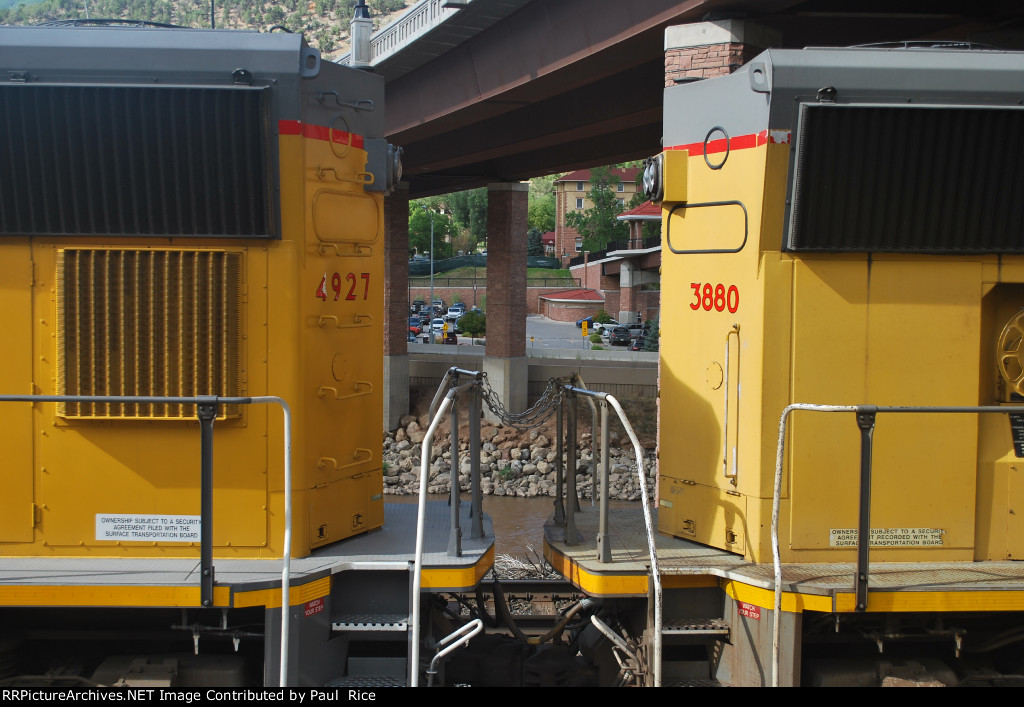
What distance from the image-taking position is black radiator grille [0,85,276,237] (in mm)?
5164

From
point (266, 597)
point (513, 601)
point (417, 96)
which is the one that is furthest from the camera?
point (417, 96)

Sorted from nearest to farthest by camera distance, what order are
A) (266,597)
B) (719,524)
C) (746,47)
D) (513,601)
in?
(266,597) < (719,524) < (513,601) < (746,47)

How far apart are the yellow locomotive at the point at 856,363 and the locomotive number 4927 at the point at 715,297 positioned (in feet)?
0.06

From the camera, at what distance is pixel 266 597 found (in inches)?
195

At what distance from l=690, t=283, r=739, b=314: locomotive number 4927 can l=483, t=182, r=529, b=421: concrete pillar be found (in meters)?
22.9

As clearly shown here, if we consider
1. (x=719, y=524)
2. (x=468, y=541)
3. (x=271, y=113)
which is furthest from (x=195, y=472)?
(x=719, y=524)

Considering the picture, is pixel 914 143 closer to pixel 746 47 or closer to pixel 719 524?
pixel 719 524

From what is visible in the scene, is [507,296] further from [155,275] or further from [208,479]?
[208,479]

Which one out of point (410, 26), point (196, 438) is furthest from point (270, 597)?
point (410, 26)

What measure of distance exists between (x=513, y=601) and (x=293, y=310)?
12.5ft

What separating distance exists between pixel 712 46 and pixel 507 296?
1898 centimetres

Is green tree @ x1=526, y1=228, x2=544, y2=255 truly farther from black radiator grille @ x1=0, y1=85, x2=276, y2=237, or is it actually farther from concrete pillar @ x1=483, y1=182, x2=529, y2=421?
black radiator grille @ x1=0, y1=85, x2=276, y2=237

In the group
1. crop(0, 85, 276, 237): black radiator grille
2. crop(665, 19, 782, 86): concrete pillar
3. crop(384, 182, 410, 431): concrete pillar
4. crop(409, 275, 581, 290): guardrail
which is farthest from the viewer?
crop(409, 275, 581, 290): guardrail

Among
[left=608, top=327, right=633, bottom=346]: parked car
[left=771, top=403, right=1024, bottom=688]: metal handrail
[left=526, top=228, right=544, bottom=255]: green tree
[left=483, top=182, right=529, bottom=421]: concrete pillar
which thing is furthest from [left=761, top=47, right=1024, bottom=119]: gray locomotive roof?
[left=526, top=228, right=544, bottom=255]: green tree
